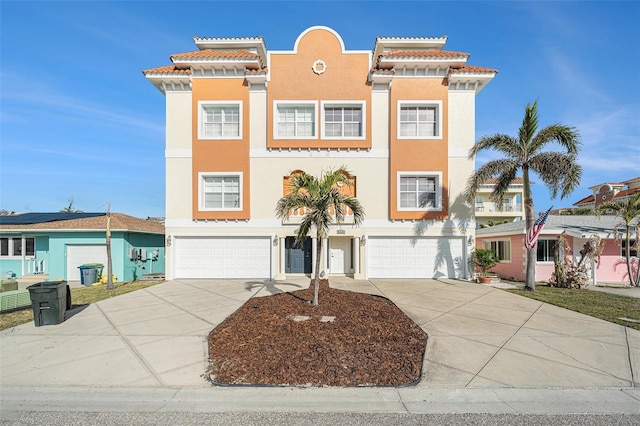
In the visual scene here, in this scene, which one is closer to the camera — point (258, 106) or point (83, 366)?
point (83, 366)

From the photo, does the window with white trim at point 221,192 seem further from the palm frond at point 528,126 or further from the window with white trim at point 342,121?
the palm frond at point 528,126

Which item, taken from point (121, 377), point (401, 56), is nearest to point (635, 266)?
point (401, 56)

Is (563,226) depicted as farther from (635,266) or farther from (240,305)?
(240,305)

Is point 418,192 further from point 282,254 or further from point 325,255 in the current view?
point 282,254

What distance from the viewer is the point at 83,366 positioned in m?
5.45

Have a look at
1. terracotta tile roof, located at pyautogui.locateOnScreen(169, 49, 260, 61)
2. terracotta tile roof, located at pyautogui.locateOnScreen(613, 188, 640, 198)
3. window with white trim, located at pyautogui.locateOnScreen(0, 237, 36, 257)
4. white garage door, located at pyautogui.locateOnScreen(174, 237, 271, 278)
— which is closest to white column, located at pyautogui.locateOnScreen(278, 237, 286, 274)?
white garage door, located at pyautogui.locateOnScreen(174, 237, 271, 278)

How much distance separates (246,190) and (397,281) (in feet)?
28.8

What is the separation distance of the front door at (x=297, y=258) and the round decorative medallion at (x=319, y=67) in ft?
28.5

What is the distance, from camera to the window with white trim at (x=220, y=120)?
50.8 feet

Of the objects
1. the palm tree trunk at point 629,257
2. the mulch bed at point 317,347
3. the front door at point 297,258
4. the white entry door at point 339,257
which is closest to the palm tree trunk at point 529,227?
the palm tree trunk at point 629,257

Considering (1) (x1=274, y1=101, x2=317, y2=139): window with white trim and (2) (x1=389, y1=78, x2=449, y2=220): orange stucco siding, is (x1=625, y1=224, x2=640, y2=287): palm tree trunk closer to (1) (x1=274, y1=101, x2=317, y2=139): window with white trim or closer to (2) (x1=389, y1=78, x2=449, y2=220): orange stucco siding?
(2) (x1=389, y1=78, x2=449, y2=220): orange stucco siding

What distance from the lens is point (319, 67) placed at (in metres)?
15.4

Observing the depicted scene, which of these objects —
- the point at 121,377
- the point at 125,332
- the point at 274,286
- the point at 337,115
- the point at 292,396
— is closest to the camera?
the point at 292,396

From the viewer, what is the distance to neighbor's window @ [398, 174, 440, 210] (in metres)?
15.4
